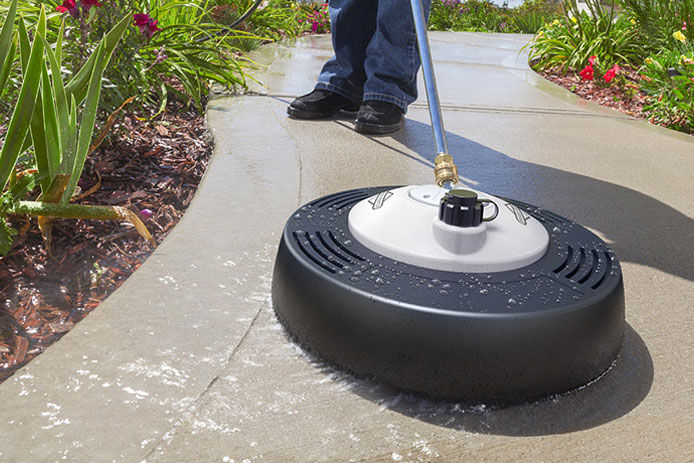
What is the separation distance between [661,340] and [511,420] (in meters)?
0.50

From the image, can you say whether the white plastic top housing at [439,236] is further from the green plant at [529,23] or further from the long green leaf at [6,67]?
the green plant at [529,23]

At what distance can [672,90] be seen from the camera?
3582 millimetres

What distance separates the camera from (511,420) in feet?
3.83

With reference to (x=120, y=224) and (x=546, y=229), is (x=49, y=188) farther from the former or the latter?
(x=546, y=229)

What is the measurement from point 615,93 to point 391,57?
7.41ft

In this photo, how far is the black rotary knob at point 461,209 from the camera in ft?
4.00

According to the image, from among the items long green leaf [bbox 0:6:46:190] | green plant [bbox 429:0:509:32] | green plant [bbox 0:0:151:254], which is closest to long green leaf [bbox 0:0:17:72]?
green plant [bbox 0:0:151:254]

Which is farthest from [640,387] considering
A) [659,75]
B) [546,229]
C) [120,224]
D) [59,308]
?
[659,75]

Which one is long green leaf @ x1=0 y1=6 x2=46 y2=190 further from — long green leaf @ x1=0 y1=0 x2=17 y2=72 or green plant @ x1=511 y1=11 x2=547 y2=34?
green plant @ x1=511 y1=11 x2=547 y2=34

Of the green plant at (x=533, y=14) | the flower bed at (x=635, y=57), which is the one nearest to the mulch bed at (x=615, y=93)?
the flower bed at (x=635, y=57)

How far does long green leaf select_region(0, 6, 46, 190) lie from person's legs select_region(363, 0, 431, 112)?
1.69 m

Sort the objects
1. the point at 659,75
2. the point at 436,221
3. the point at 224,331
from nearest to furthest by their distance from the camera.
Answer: the point at 436,221 → the point at 224,331 → the point at 659,75

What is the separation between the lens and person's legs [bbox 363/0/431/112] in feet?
9.65

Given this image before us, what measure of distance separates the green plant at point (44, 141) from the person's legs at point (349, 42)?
161cm
